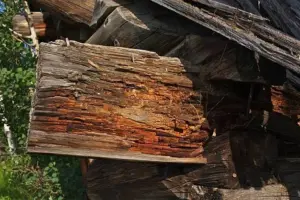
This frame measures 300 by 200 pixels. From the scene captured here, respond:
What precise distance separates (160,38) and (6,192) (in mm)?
5578

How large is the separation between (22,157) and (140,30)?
5744 millimetres

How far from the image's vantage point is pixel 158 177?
9.77 feet

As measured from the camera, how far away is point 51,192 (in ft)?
22.4

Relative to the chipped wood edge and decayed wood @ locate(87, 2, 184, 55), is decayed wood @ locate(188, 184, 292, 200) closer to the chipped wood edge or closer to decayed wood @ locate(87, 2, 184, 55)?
the chipped wood edge

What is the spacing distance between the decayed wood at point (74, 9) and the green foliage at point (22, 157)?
2.51 metres

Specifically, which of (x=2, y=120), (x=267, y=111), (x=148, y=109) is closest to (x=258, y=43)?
(x=148, y=109)

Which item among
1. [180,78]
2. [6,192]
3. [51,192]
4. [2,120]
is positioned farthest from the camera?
[2,120]

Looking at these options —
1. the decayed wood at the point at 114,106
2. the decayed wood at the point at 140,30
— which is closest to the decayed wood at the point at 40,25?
the decayed wood at the point at 140,30

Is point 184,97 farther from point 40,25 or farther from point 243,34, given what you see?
point 40,25

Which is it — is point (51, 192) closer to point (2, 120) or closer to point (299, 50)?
point (2, 120)

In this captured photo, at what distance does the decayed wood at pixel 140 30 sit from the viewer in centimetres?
292

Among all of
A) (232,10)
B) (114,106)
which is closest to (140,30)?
(114,106)

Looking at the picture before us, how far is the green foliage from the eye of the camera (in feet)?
21.6

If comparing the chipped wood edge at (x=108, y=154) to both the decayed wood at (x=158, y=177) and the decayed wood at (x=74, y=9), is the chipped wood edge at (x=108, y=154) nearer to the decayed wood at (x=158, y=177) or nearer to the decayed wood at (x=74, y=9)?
the decayed wood at (x=158, y=177)
